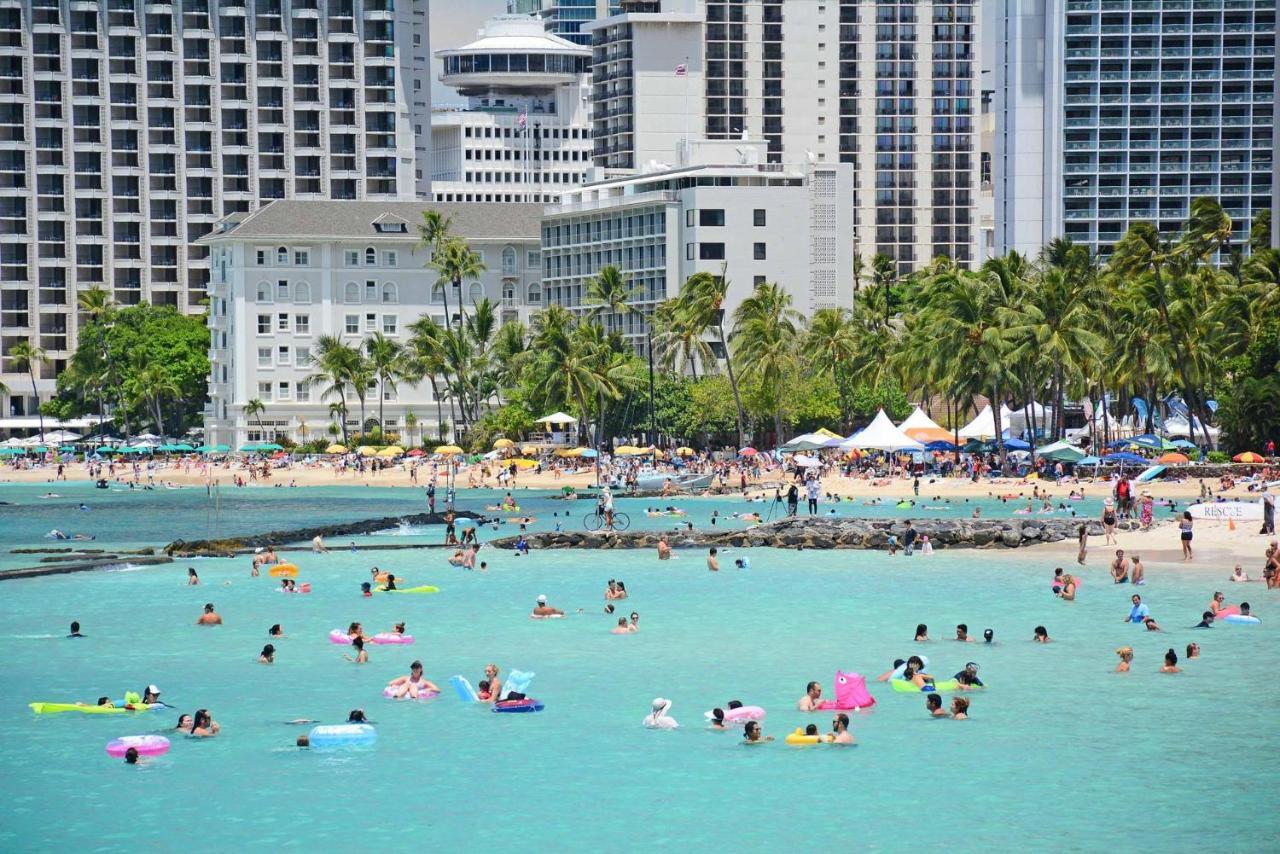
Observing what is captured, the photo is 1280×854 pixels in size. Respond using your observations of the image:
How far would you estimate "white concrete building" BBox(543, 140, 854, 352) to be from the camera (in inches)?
5221

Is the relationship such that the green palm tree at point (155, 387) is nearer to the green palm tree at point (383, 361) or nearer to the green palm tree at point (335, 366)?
the green palm tree at point (335, 366)

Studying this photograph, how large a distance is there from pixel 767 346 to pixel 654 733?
7483 cm

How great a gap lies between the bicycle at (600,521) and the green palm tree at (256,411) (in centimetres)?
6185

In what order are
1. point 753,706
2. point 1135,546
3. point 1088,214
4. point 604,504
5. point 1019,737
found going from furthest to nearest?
point 1088,214 → point 604,504 → point 1135,546 → point 753,706 → point 1019,737

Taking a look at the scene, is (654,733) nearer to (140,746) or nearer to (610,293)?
(140,746)

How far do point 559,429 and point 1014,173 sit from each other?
48.1m

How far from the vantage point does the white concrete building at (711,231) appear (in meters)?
133

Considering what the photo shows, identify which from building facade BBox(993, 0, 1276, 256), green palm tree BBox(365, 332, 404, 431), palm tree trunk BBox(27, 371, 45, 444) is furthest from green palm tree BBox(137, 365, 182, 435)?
building facade BBox(993, 0, 1276, 256)

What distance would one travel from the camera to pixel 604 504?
237 feet

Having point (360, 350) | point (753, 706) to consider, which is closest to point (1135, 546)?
point (753, 706)

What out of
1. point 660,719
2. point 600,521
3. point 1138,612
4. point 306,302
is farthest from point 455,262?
point 660,719

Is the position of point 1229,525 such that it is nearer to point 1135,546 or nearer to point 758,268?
point 1135,546

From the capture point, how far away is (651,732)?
34875mm

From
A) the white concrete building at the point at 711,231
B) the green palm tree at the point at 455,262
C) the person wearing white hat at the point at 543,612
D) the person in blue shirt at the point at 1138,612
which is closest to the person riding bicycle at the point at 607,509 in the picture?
the person wearing white hat at the point at 543,612
